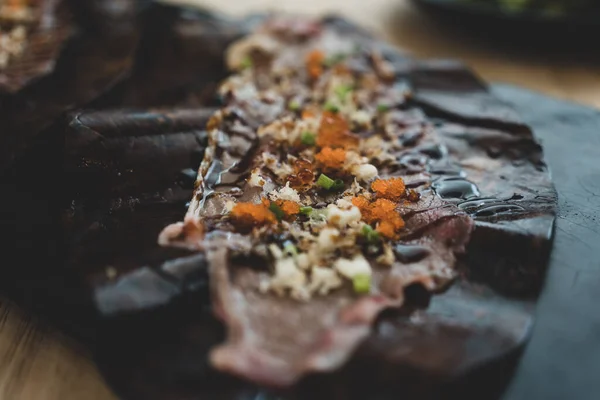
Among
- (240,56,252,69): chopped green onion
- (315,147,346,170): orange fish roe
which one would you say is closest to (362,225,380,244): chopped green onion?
(315,147,346,170): orange fish roe

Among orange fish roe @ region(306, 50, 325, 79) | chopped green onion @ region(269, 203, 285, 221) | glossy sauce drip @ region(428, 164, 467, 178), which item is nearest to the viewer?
chopped green onion @ region(269, 203, 285, 221)

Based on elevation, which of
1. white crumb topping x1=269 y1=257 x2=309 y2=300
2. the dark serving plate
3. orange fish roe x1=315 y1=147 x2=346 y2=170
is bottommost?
white crumb topping x1=269 y1=257 x2=309 y2=300

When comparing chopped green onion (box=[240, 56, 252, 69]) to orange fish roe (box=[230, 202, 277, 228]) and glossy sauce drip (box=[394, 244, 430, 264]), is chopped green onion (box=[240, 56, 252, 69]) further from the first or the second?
glossy sauce drip (box=[394, 244, 430, 264])

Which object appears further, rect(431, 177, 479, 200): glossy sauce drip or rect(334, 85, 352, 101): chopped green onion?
rect(334, 85, 352, 101): chopped green onion

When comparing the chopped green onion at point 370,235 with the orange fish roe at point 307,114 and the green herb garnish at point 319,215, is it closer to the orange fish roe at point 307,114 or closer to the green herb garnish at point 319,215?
the green herb garnish at point 319,215

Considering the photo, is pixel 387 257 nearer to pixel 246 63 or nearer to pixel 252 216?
pixel 252 216

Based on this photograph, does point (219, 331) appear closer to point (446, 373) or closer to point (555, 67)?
point (446, 373)

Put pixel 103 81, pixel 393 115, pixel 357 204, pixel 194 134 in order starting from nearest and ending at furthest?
pixel 357 204 < pixel 194 134 < pixel 393 115 < pixel 103 81

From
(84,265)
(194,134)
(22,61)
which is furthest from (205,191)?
(22,61)
